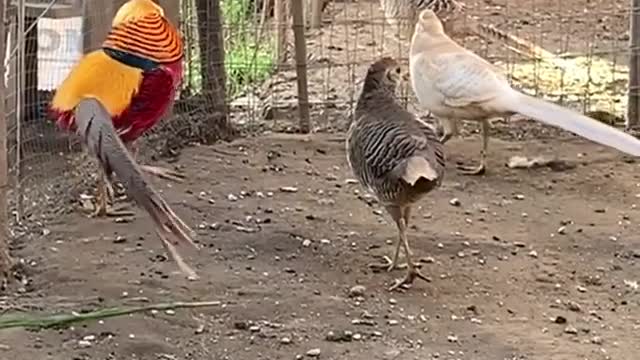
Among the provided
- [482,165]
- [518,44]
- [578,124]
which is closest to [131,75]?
[578,124]

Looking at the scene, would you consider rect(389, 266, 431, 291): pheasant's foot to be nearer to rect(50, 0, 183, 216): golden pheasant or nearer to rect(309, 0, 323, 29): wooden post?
rect(50, 0, 183, 216): golden pheasant

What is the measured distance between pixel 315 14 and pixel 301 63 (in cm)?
205

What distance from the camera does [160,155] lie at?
5.66m

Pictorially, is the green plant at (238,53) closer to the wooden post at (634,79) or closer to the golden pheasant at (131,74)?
the golden pheasant at (131,74)

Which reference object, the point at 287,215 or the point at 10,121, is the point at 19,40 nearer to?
the point at 10,121

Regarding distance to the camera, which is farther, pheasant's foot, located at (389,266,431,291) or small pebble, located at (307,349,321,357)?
pheasant's foot, located at (389,266,431,291)

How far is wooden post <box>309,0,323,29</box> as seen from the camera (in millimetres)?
8266

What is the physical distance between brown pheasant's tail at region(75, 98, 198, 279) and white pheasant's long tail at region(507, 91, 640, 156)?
5.52 ft

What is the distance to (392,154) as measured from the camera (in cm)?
390

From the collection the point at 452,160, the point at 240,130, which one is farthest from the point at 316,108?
the point at 452,160

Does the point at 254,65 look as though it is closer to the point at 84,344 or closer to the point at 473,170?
the point at 473,170

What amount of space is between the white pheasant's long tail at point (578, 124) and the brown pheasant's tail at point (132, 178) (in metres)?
1.68

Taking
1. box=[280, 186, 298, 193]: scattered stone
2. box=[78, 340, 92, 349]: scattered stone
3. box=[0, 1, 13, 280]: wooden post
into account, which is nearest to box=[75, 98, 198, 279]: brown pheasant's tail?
box=[78, 340, 92, 349]: scattered stone

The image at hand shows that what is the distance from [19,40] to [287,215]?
126cm
